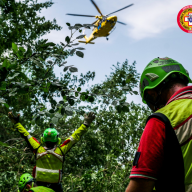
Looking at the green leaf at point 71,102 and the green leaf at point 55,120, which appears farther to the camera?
the green leaf at point 71,102

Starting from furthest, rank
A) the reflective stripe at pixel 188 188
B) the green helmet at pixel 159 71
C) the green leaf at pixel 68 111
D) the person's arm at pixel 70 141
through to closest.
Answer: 1. the person's arm at pixel 70 141
2. the green leaf at pixel 68 111
3. the green helmet at pixel 159 71
4. the reflective stripe at pixel 188 188

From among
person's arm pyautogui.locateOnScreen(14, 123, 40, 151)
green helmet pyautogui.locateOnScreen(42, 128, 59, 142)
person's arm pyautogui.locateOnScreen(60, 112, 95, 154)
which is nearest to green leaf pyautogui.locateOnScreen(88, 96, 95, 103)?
person's arm pyautogui.locateOnScreen(60, 112, 95, 154)

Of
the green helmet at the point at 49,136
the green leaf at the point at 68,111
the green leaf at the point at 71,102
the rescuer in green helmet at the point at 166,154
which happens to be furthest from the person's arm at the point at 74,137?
the rescuer in green helmet at the point at 166,154

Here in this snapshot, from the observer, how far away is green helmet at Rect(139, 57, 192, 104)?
5.88 feet

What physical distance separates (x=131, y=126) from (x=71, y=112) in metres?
12.1

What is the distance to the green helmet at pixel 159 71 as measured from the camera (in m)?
1.79

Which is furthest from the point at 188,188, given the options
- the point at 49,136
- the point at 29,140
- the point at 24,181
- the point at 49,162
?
the point at 24,181

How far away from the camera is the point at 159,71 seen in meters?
1.84

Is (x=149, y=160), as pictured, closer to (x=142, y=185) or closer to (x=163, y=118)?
(x=142, y=185)

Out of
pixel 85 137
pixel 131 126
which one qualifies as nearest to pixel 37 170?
pixel 85 137

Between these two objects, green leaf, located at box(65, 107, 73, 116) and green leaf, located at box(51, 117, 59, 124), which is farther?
green leaf, located at box(65, 107, 73, 116)

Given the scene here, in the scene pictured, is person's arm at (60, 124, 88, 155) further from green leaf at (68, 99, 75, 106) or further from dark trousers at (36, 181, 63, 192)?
green leaf at (68, 99, 75, 106)

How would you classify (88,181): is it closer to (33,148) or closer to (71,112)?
(33,148)

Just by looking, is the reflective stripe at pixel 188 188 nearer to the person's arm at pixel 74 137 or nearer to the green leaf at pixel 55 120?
the green leaf at pixel 55 120
